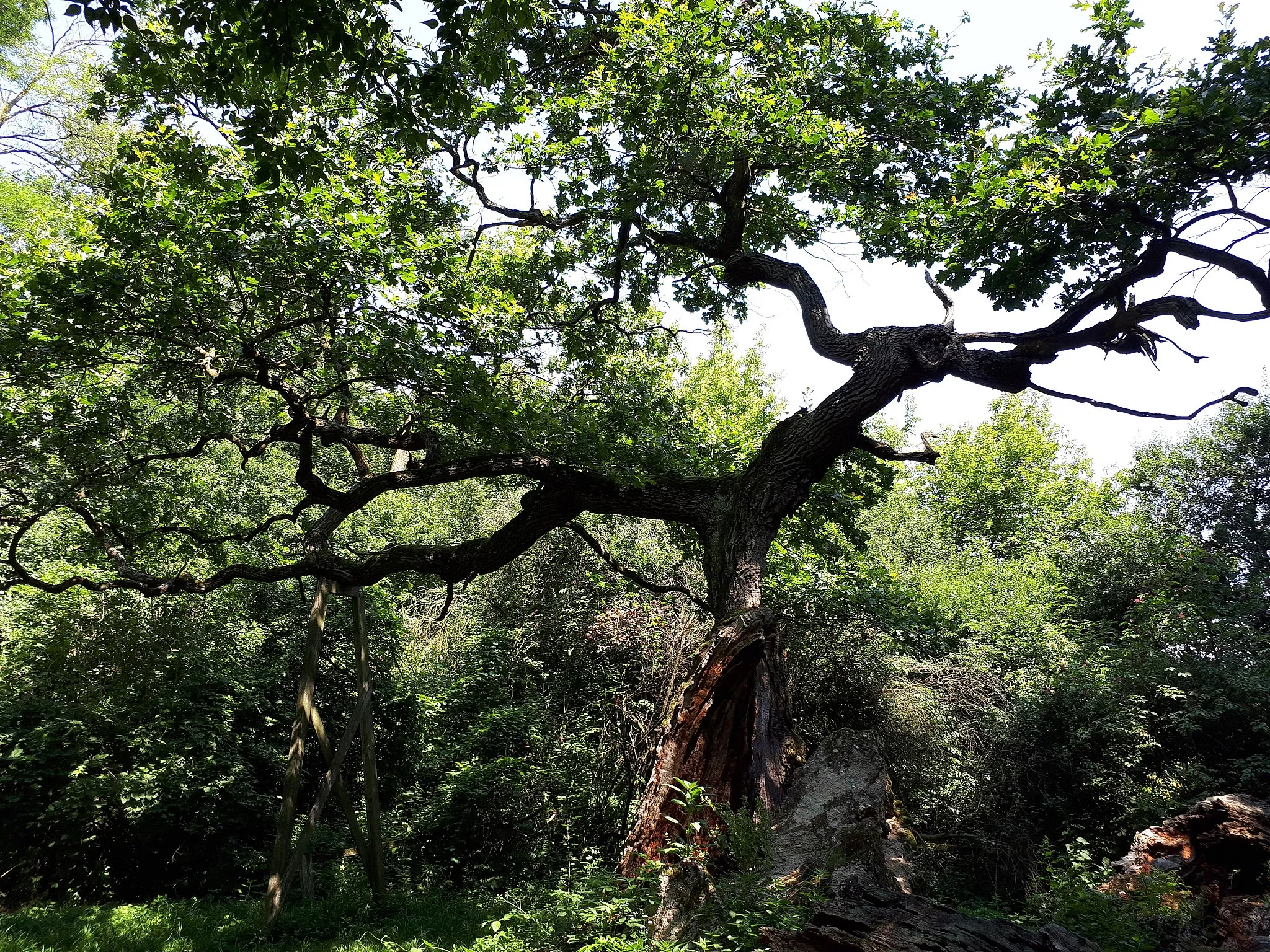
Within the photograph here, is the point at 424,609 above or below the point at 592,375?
below

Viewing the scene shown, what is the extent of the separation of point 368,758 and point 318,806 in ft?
2.88

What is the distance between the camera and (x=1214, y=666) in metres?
10.8

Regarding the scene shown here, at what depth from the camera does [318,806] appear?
26.6 ft

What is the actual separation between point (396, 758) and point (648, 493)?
8.54 meters

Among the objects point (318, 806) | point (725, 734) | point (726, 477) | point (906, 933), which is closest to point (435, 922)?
point (318, 806)

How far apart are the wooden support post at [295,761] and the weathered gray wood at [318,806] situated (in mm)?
29

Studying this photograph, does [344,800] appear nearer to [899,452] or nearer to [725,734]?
[725,734]

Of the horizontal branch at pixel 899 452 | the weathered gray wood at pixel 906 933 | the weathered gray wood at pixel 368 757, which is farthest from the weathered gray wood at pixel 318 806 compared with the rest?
the horizontal branch at pixel 899 452

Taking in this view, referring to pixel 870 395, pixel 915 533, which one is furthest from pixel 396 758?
pixel 915 533

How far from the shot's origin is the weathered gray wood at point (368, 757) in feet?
28.5

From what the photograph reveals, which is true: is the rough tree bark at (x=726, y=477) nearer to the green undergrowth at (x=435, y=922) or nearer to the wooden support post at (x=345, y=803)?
the wooden support post at (x=345, y=803)

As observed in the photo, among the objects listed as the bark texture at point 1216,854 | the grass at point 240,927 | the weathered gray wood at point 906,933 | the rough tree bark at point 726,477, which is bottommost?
the grass at point 240,927

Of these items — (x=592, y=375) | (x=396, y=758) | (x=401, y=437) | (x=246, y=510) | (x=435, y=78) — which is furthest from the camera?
(x=246, y=510)

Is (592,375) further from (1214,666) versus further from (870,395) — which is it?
(1214,666)
